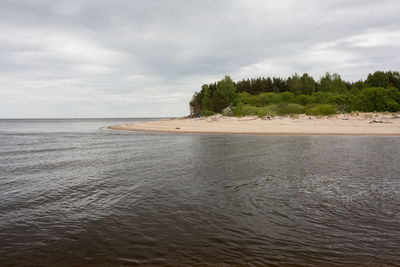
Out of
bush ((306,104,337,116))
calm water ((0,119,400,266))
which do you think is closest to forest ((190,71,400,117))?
bush ((306,104,337,116))

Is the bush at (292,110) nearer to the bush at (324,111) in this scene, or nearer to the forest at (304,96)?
the forest at (304,96)

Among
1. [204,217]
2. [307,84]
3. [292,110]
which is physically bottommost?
[204,217]

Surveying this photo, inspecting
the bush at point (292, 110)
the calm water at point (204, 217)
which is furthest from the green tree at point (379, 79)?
the calm water at point (204, 217)

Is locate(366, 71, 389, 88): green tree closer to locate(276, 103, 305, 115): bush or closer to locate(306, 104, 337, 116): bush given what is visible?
locate(276, 103, 305, 115): bush

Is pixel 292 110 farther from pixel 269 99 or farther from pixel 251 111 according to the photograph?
pixel 269 99

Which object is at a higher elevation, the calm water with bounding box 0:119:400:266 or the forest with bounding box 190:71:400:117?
the forest with bounding box 190:71:400:117

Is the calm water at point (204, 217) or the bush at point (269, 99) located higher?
the bush at point (269, 99)

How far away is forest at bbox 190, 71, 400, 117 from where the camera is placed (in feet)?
175

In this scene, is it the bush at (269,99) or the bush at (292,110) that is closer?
the bush at (292,110)

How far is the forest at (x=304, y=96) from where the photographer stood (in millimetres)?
53356

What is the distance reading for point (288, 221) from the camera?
5578 millimetres

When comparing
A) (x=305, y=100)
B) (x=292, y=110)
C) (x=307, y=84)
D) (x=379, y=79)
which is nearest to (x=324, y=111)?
(x=292, y=110)

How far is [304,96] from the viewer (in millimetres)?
75000

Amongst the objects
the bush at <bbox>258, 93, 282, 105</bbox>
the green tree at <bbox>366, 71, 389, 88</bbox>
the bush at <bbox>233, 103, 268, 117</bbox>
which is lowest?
the bush at <bbox>233, 103, 268, 117</bbox>
